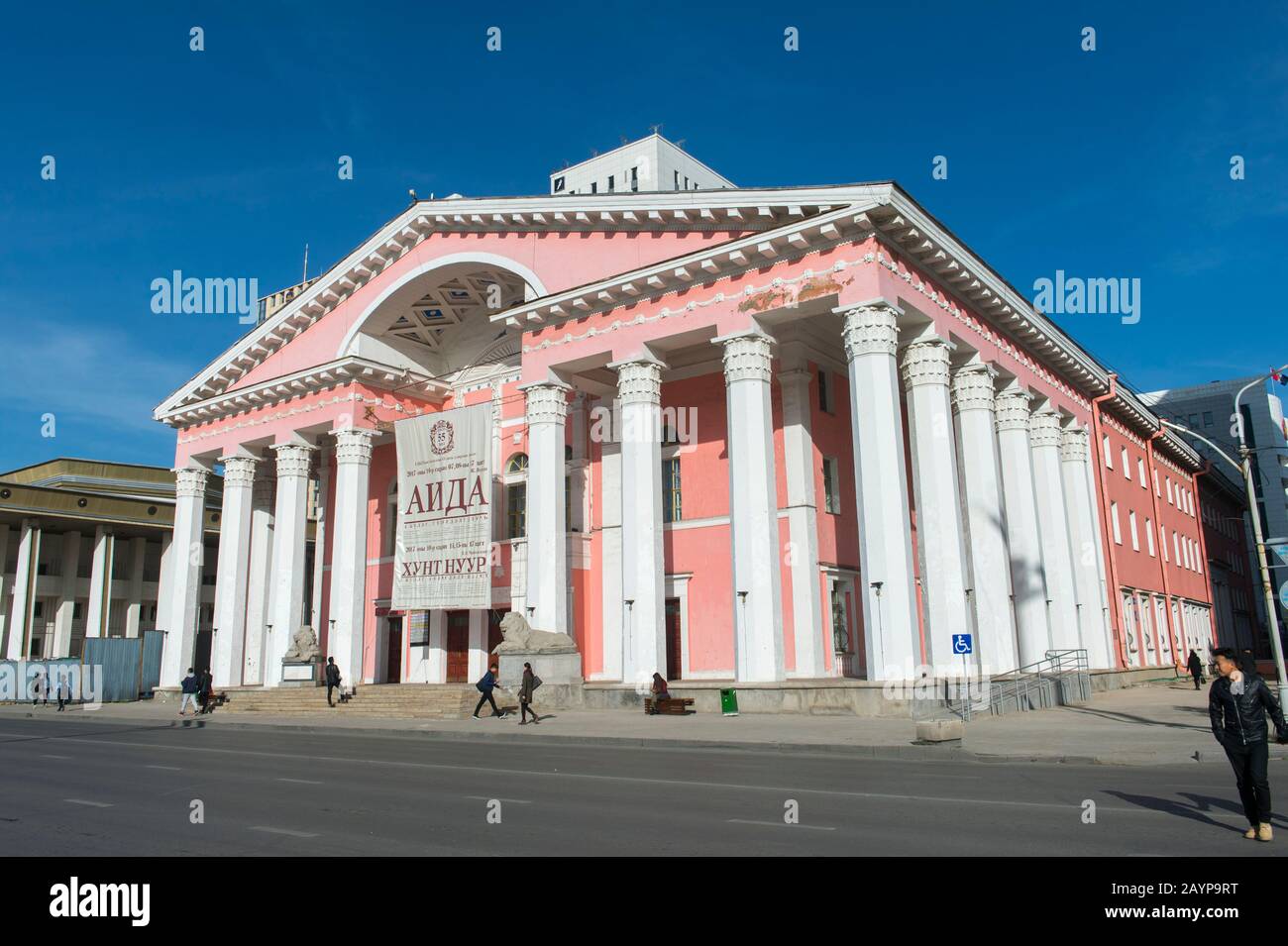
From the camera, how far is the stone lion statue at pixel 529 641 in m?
24.5

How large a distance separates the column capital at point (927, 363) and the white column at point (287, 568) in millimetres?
20387

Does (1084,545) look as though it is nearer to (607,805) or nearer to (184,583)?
(607,805)

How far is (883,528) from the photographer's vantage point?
67.4 ft

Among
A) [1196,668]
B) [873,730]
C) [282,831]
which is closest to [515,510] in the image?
[873,730]

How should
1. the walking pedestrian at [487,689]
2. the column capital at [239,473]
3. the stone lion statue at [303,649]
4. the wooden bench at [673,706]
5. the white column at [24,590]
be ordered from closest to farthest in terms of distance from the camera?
the wooden bench at [673,706] → the walking pedestrian at [487,689] → the stone lion statue at [303,649] → the column capital at [239,473] → the white column at [24,590]

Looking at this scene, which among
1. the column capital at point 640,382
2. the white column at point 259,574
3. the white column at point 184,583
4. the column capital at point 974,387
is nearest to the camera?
the column capital at point 640,382

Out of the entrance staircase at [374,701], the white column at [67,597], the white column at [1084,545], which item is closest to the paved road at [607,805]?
the entrance staircase at [374,701]

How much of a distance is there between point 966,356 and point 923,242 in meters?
4.79

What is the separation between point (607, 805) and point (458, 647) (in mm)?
24142

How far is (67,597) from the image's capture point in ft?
160

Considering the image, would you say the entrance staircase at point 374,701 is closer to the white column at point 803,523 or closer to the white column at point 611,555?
the white column at point 611,555

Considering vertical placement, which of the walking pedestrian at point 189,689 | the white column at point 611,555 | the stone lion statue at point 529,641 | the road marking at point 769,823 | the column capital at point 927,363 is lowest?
the road marking at point 769,823

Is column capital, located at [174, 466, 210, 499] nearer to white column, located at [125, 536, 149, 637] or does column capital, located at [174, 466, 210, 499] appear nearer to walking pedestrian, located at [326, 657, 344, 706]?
walking pedestrian, located at [326, 657, 344, 706]
